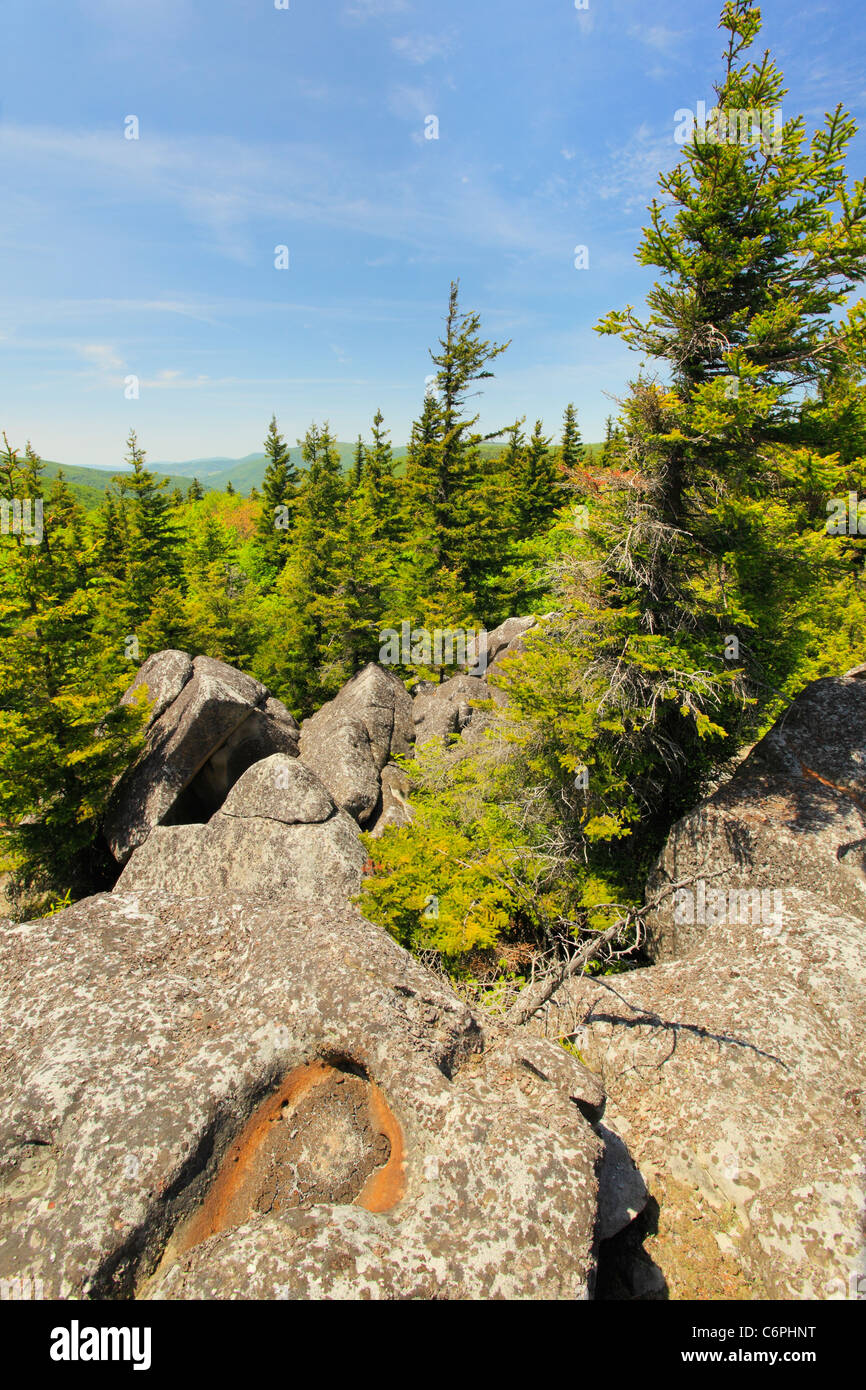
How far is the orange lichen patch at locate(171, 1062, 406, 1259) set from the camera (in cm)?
383

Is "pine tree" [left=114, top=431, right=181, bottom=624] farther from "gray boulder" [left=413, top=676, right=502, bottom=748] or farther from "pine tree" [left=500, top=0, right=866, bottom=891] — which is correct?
"pine tree" [left=500, top=0, right=866, bottom=891]

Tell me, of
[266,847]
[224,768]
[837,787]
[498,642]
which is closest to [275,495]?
[498,642]

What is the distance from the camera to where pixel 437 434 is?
102 feet

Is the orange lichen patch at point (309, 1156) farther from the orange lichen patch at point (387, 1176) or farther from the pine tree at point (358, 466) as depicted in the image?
the pine tree at point (358, 466)

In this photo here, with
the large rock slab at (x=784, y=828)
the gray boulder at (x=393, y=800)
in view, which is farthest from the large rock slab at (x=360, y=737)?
the large rock slab at (x=784, y=828)

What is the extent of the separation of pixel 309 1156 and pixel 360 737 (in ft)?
52.1

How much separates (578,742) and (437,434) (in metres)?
25.1

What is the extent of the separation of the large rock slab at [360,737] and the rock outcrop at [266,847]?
3518mm

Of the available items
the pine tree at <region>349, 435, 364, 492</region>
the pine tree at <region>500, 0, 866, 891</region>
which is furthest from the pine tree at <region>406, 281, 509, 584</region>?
the pine tree at <region>349, 435, 364, 492</region>

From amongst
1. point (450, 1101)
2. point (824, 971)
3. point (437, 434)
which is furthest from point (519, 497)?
point (450, 1101)

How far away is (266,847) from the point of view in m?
13.4

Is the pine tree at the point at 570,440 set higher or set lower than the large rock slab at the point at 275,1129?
higher

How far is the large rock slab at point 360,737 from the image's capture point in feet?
59.4
